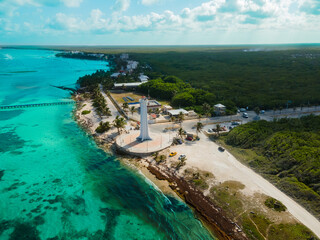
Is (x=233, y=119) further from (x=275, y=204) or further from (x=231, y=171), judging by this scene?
(x=275, y=204)

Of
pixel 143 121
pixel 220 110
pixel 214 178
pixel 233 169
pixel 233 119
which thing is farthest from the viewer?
pixel 220 110

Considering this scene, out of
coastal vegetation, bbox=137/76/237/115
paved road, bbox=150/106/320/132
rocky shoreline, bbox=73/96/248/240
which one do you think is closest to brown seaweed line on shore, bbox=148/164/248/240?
rocky shoreline, bbox=73/96/248/240

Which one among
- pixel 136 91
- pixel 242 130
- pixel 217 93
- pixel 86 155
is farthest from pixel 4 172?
pixel 217 93

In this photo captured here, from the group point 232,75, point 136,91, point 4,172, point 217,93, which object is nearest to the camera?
point 4,172

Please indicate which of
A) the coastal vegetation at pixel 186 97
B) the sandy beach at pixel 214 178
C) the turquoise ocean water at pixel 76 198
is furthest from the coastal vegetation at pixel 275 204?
the coastal vegetation at pixel 186 97

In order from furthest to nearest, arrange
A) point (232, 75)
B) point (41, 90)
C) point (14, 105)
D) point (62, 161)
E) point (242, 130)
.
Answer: point (232, 75), point (41, 90), point (14, 105), point (242, 130), point (62, 161)

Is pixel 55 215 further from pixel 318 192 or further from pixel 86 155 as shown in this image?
pixel 318 192

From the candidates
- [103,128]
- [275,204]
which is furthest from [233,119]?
[103,128]
